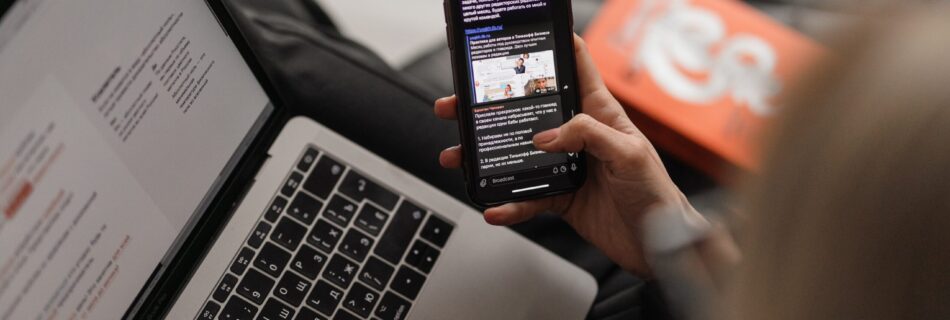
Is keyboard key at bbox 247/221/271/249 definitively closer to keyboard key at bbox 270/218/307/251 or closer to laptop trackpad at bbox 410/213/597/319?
keyboard key at bbox 270/218/307/251

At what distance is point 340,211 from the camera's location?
63cm

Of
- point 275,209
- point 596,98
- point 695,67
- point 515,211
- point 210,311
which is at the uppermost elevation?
point 695,67

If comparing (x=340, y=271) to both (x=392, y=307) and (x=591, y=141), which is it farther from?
(x=591, y=141)

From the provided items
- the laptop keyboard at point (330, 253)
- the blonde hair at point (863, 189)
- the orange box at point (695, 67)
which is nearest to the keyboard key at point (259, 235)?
the laptop keyboard at point (330, 253)

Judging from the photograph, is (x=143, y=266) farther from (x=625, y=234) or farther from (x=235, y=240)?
(x=625, y=234)

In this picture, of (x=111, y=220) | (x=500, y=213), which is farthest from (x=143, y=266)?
(x=500, y=213)

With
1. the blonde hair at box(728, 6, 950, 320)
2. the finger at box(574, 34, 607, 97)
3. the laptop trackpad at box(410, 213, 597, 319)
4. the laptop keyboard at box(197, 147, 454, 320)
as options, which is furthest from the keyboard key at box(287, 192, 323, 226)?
the blonde hair at box(728, 6, 950, 320)

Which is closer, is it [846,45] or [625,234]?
[846,45]

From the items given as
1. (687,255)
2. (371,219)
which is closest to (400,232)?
(371,219)

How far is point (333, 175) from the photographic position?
64cm

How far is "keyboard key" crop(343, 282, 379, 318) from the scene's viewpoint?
0.61m

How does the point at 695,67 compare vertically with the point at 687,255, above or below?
above

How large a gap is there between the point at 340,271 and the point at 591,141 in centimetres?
25

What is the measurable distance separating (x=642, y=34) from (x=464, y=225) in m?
0.46
